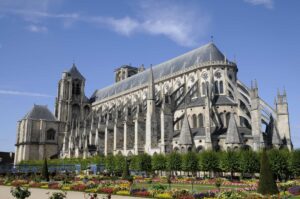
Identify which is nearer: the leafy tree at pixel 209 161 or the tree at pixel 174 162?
the leafy tree at pixel 209 161

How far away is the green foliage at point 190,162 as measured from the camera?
116 feet

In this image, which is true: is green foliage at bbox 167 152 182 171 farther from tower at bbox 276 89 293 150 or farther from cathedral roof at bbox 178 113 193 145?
tower at bbox 276 89 293 150

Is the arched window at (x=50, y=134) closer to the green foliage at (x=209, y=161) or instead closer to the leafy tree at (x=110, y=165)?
the leafy tree at (x=110, y=165)

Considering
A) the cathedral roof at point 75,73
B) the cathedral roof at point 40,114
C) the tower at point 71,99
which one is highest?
the cathedral roof at point 75,73

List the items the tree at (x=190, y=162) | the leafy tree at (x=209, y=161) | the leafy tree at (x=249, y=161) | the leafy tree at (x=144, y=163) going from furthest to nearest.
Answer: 1. the leafy tree at (x=144, y=163)
2. the tree at (x=190, y=162)
3. the leafy tree at (x=209, y=161)
4. the leafy tree at (x=249, y=161)

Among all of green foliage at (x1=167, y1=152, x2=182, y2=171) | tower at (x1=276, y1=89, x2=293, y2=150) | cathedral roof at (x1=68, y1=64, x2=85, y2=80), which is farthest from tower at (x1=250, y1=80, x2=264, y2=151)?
cathedral roof at (x1=68, y1=64, x2=85, y2=80)

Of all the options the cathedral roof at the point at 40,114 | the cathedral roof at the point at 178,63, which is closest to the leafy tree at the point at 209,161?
the cathedral roof at the point at 178,63

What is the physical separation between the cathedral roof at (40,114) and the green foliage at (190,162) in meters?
47.7

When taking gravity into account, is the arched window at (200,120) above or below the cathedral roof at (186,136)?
above

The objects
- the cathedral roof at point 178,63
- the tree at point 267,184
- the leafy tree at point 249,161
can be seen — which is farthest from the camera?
the cathedral roof at point 178,63

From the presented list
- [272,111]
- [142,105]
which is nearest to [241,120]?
[272,111]

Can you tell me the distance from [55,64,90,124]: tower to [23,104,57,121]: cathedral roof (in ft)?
7.21

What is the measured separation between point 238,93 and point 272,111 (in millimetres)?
5677

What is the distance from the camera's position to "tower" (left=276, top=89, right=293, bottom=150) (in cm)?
4007
